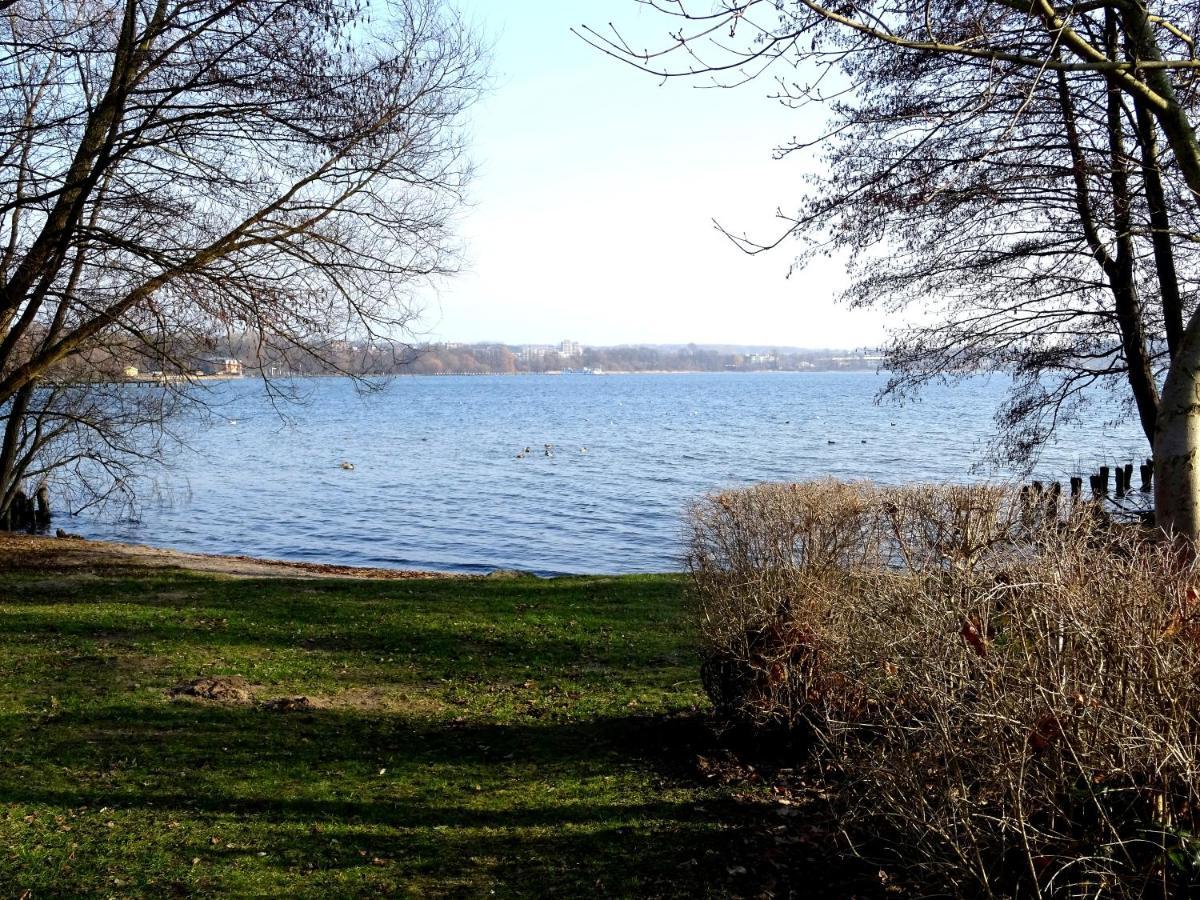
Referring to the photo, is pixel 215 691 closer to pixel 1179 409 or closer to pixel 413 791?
pixel 413 791

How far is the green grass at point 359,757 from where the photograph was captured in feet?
16.8

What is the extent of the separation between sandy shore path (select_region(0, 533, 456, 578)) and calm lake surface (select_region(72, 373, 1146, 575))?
340 centimetres

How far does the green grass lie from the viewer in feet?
16.8

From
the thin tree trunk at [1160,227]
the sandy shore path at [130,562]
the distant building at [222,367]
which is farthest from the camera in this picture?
the sandy shore path at [130,562]

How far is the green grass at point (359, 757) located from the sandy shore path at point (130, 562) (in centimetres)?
476

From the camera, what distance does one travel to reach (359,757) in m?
6.88

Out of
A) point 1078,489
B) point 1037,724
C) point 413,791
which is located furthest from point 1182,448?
point 1078,489

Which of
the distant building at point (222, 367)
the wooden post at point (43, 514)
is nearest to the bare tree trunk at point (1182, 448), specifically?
the distant building at point (222, 367)

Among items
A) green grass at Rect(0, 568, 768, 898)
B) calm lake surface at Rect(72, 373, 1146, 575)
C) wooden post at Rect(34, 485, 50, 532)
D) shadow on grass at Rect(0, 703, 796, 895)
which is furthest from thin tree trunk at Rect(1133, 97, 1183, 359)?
wooden post at Rect(34, 485, 50, 532)

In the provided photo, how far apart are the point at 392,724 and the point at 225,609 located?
16.7ft

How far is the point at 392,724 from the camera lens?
7.64m

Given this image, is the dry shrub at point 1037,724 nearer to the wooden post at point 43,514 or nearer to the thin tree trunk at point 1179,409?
the thin tree trunk at point 1179,409

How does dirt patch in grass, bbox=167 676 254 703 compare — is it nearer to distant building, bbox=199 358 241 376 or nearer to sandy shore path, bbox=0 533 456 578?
distant building, bbox=199 358 241 376

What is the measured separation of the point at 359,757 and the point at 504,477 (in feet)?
118
